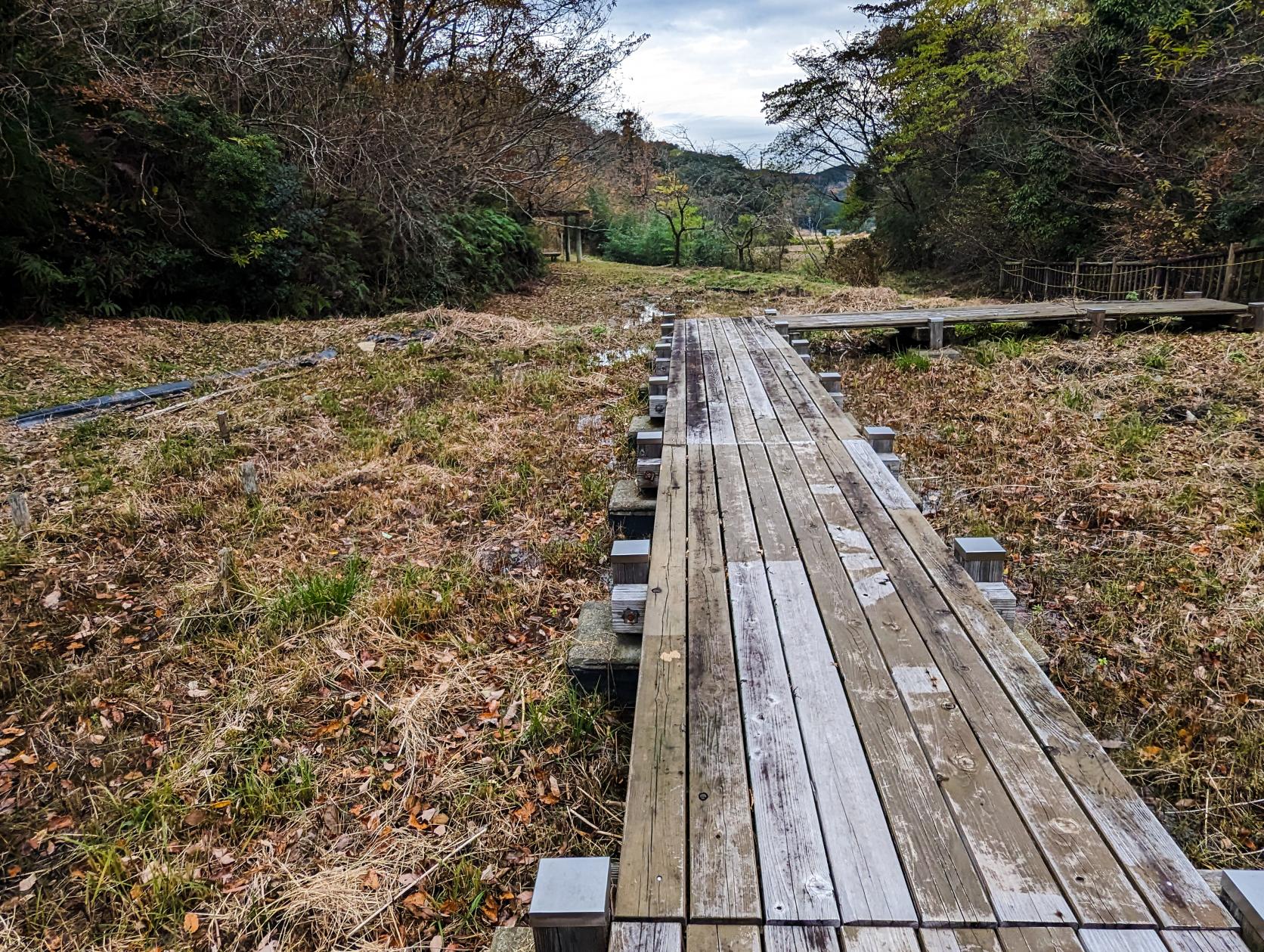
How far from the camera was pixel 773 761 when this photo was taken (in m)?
1.83

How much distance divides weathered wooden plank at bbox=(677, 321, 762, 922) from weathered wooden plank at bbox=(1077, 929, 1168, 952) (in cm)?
61

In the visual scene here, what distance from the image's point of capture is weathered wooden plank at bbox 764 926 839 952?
4.47ft

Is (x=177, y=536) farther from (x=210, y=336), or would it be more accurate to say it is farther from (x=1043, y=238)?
(x=1043, y=238)

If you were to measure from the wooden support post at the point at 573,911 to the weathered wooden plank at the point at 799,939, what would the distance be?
1.03 ft

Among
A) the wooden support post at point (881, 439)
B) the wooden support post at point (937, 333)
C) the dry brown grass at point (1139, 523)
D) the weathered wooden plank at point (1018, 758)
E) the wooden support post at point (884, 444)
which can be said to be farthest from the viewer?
the wooden support post at point (937, 333)

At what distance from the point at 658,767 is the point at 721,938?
0.48 metres

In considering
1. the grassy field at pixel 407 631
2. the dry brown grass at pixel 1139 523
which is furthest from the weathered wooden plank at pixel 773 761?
the dry brown grass at pixel 1139 523

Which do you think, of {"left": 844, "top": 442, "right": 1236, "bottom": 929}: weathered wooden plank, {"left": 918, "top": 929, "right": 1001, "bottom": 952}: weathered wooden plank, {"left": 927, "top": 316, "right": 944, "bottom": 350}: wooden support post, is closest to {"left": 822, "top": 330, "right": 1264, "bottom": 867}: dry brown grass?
{"left": 844, "top": 442, "right": 1236, "bottom": 929}: weathered wooden plank

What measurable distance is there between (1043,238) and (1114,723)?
14506 millimetres

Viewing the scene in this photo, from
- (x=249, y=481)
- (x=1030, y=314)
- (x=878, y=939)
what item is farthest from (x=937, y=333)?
(x=878, y=939)

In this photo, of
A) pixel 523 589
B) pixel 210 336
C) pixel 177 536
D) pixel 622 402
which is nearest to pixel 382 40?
pixel 210 336

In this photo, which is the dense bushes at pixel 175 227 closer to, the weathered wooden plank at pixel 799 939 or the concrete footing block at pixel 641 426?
the concrete footing block at pixel 641 426

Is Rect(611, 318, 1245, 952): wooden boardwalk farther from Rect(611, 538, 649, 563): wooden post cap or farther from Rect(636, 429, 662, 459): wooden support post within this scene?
Rect(636, 429, 662, 459): wooden support post

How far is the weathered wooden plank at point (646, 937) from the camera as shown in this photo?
1378 mm
